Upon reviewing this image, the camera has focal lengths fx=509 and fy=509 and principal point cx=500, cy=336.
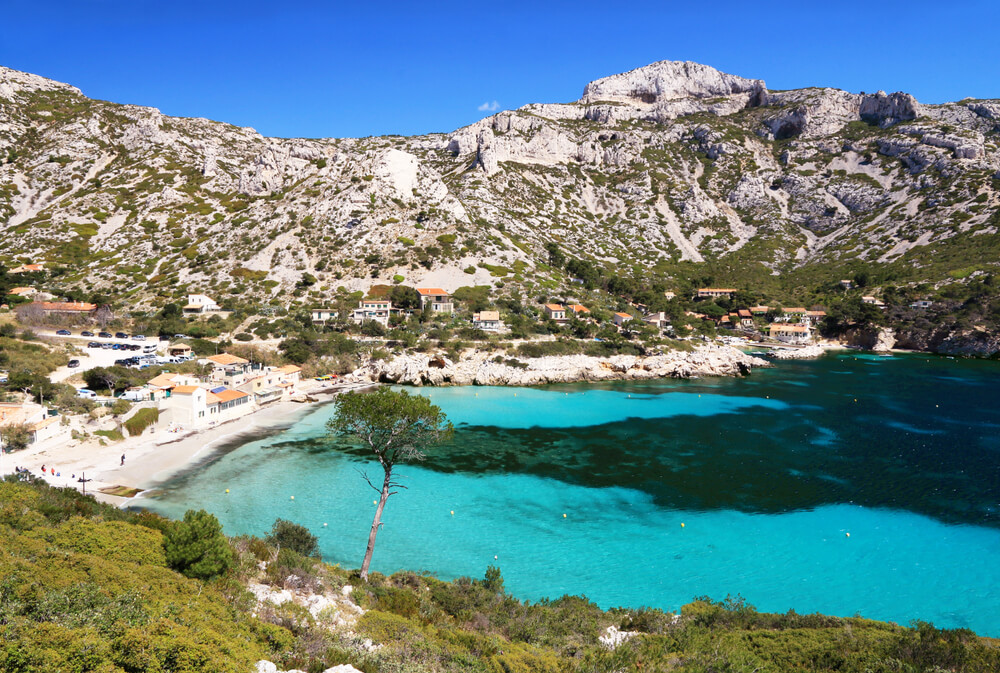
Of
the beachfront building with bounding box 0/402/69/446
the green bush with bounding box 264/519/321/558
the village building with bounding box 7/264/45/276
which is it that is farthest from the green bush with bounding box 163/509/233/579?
the village building with bounding box 7/264/45/276

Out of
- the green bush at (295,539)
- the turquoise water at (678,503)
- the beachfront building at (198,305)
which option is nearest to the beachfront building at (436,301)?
the beachfront building at (198,305)

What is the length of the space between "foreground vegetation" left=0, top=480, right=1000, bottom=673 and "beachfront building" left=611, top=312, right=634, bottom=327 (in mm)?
61415

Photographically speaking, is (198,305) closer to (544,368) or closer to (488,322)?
(488,322)

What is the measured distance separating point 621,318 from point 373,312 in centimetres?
3595

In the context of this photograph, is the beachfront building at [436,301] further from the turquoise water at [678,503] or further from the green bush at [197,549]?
the green bush at [197,549]

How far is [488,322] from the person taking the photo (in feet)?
222

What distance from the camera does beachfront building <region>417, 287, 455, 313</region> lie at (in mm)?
73500

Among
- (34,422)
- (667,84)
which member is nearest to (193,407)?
(34,422)

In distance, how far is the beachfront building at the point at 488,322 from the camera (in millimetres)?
67625

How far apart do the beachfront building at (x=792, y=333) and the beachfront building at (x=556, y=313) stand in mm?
40100

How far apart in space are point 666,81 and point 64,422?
627ft

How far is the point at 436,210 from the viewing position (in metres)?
93.7

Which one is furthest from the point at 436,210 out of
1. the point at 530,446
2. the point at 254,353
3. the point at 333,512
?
the point at 333,512

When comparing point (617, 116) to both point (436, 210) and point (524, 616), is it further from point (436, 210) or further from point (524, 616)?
point (524, 616)
